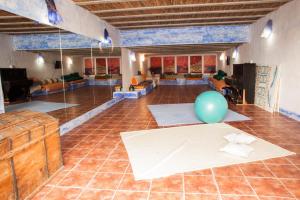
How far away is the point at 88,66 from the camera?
686cm

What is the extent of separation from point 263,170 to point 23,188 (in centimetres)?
290

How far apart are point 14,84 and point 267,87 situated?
661 centimetres

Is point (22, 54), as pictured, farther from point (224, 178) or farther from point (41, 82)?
point (224, 178)

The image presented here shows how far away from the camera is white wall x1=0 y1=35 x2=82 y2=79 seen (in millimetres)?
3605

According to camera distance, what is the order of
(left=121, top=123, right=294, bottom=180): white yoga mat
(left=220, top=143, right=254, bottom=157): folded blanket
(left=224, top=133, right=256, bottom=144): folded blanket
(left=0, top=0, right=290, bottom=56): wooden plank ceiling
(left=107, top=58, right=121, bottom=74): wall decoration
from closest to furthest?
(left=121, top=123, right=294, bottom=180): white yoga mat, (left=220, top=143, right=254, bottom=157): folded blanket, (left=224, top=133, right=256, bottom=144): folded blanket, (left=0, top=0, right=290, bottom=56): wooden plank ceiling, (left=107, top=58, right=121, bottom=74): wall decoration

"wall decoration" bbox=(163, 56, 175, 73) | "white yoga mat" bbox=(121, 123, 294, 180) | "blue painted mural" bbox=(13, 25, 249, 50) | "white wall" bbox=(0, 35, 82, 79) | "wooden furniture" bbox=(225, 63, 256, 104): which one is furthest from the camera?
"wall decoration" bbox=(163, 56, 175, 73)

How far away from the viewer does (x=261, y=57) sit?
727 cm

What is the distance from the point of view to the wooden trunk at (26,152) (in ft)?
6.84

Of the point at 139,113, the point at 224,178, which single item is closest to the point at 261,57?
the point at 139,113

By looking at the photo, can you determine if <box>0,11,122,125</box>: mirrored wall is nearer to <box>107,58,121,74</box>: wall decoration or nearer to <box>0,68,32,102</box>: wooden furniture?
<box>0,68,32,102</box>: wooden furniture

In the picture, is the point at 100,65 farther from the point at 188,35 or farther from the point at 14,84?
the point at 14,84

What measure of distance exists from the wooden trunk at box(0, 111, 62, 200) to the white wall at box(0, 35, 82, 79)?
135 centimetres

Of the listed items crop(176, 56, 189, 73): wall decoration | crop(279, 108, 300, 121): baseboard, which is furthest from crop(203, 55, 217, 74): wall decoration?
crop(279, 108, 300, 121): baseboard

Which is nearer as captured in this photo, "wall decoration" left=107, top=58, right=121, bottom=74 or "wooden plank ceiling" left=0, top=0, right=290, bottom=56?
"wooden plank ceiling" left=0, top=0, right=290, bottom=56
